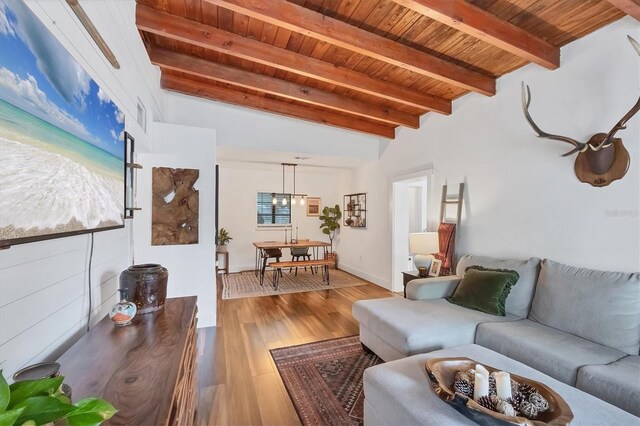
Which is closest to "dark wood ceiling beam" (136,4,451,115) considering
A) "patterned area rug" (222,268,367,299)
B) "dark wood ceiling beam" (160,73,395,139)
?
"dark wood ceiling beam" (160,73,395,139)

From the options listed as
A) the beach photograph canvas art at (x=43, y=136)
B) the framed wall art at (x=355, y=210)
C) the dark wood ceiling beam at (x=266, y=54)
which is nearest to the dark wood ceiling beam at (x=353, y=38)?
→ the dark wood ceiling beam at (x=266, y=54)

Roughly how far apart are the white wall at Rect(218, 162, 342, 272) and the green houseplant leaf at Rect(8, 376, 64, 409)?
591cm

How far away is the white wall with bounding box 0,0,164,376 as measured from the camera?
0.91 metres

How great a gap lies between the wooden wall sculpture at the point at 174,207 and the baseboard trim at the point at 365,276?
3356mm

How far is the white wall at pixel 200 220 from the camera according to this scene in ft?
10.5

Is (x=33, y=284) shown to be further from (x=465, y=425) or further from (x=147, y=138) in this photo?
(x=147, y=138)

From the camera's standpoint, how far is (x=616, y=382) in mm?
1511

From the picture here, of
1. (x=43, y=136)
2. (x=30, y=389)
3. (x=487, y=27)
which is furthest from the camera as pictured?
(x=487, y=27)

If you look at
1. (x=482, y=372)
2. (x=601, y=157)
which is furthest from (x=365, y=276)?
(x=482, y=372)

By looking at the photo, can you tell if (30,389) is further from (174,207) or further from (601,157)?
(601,157)

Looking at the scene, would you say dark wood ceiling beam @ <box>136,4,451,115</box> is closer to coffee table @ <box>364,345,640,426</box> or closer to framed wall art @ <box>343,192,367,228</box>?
framed wall art @ <box>343,192,367,228</box>

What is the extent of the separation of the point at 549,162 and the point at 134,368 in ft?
11.4

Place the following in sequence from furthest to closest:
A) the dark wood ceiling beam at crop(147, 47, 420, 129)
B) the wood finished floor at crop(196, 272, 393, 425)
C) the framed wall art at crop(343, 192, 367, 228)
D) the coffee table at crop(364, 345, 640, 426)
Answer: the framed wall art at crop(343, 192, 367, 228) → the dark wood ceiling beam at crop(147, 47, 420, 129) → the wood finished floor at crop(196, 272, 393, 425) → the coffee table at crop(364, 345, 640, 426)

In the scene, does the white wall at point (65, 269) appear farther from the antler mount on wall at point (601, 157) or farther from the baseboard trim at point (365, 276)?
the baseboard trim at point (365, 276)
